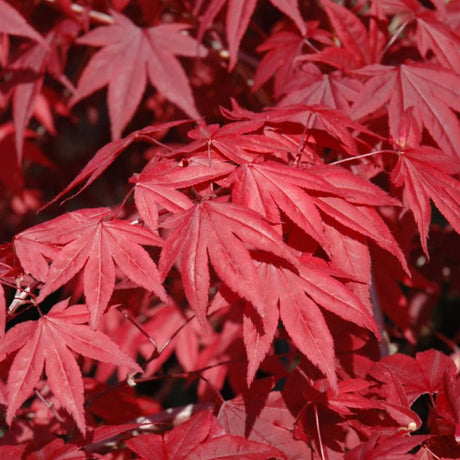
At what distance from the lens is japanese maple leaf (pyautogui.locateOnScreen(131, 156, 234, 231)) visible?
2.57 feet

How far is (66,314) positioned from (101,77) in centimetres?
72

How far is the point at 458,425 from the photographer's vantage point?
2.52 feet

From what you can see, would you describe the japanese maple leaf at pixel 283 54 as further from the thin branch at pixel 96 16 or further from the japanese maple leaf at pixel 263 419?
the japanese maple leaf at pixel 263 419

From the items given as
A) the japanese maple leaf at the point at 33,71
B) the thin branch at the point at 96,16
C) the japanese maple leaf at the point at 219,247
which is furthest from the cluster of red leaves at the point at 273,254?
the thin branch at the point at 96,16

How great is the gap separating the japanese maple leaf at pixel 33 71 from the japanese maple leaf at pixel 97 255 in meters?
0.69

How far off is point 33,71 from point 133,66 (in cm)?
25

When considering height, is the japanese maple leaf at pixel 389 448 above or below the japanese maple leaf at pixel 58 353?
below

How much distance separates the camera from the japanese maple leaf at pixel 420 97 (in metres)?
1.01

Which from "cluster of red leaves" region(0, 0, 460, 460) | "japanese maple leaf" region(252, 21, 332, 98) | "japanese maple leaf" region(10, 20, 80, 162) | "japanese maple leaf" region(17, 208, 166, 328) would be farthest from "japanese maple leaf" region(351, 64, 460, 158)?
"japanese maple leaf" region(10, 20, 80, 162)

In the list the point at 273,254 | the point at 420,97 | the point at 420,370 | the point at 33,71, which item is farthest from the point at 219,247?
the point at 33,71

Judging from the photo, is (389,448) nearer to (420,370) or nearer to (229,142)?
(420,370)

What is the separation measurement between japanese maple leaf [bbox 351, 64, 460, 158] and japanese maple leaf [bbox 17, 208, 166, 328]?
0.44 m

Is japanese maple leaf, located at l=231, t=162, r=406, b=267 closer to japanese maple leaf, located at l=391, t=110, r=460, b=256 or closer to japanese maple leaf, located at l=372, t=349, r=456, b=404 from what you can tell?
japanese maple leaf, located at l=391, t=110, r=460, b=256

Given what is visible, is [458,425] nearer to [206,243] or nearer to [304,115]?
[206,243]
